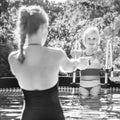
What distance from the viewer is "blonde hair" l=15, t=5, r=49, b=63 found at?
234cm

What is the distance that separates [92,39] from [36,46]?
2.49 m

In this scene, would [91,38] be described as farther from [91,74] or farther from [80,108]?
[80,108]

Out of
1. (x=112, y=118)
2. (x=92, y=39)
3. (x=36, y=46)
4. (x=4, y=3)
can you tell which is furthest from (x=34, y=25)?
(x=4, y=3)

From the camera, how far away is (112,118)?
704 cm

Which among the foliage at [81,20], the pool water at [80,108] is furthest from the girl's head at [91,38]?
the foliage at [81,20]

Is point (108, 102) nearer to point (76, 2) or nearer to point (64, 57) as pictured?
point (64, 57)

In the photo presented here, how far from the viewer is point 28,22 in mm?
2346

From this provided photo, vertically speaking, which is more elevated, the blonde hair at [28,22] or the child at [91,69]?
the blonde hair at [28,22]

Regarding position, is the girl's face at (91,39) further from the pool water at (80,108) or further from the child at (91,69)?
the pool water at (80,108)

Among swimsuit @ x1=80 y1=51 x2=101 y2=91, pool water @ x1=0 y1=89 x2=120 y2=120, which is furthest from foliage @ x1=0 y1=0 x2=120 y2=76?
swimsuit @ x1=80 y1=51 x2=101 y2=91

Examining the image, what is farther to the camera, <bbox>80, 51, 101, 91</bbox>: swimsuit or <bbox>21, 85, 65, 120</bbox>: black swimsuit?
<bbox>80, 51, 101, 91</bbox>: swimsuit

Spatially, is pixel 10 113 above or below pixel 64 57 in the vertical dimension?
below

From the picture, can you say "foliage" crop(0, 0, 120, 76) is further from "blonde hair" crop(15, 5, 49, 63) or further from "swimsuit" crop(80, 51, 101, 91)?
"blonde hair" crop(15, 5, 49, 63)

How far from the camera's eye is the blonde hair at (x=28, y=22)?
2.34 m
